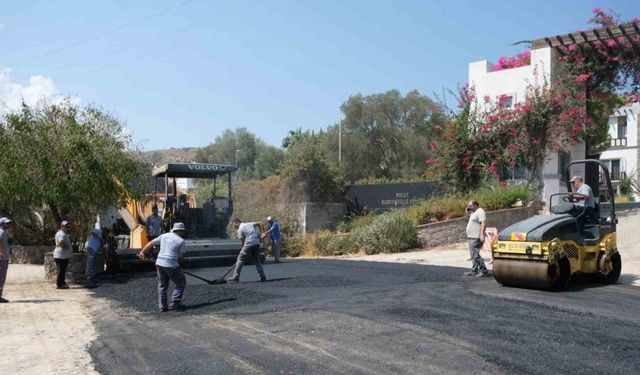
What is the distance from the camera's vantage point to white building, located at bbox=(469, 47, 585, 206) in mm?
20500

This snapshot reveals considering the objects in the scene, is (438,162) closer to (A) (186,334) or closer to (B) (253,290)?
(B) (253,290)

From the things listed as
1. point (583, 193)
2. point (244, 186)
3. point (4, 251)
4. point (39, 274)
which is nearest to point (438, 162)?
point (244, 186)

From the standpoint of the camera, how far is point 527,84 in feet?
68.9

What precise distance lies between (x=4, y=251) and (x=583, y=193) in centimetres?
1054

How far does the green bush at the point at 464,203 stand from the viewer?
19.5 metres

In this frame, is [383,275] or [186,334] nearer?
[186,334]

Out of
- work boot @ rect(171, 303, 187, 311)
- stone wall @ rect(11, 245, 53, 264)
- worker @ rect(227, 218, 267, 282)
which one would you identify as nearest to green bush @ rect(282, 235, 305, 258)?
stone wall @ rect(11, 245, 53, 264)

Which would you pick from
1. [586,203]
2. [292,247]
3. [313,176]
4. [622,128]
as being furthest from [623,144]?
[586,203]

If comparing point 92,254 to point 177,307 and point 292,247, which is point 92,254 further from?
point 292,247

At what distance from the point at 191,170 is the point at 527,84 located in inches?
480

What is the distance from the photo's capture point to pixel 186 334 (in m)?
7.61

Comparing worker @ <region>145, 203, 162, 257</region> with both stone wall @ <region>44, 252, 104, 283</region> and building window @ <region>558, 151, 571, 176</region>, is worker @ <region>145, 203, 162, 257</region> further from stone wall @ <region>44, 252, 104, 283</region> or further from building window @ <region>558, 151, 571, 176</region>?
building window @ <region>558, 151, 571, 176</region>

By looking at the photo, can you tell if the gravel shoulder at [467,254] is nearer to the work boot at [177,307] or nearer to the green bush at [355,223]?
the green bush at [355,223]

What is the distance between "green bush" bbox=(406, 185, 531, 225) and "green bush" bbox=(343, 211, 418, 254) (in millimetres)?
632
